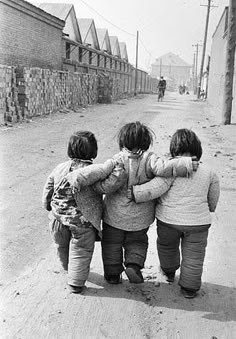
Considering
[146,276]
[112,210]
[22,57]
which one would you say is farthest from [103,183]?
[22,57]

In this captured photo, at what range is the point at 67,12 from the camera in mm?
30500

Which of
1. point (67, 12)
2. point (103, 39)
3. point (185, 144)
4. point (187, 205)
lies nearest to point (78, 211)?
point (187, 205)

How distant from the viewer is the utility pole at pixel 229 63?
14383 mm

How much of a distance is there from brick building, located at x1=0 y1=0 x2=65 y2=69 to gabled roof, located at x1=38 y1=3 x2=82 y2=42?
327 inches

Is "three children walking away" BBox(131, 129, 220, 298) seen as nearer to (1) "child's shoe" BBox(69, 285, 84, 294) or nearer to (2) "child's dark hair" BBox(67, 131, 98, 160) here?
(2) "child's dark hair" BBox(67, 131, 98, 160)

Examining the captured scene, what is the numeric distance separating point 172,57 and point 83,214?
13341 cm

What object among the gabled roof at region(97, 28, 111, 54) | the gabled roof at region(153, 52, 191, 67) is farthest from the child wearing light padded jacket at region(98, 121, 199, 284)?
the gabled roof at region(153, 52, 191, 67)

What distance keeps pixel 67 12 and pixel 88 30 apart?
721 cm

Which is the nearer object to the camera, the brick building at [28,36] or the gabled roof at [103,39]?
the brick building at [28,36]

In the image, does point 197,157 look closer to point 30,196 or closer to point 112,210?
point 112,210

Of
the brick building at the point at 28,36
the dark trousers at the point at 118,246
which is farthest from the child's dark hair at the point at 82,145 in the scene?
the brick building at the point at 28,36

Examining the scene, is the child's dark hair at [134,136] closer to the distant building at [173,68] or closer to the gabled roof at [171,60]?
the distant building at [173,68]

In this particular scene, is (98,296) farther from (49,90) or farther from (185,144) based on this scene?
(49,90)

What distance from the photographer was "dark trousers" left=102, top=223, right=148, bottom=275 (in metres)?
3.08
